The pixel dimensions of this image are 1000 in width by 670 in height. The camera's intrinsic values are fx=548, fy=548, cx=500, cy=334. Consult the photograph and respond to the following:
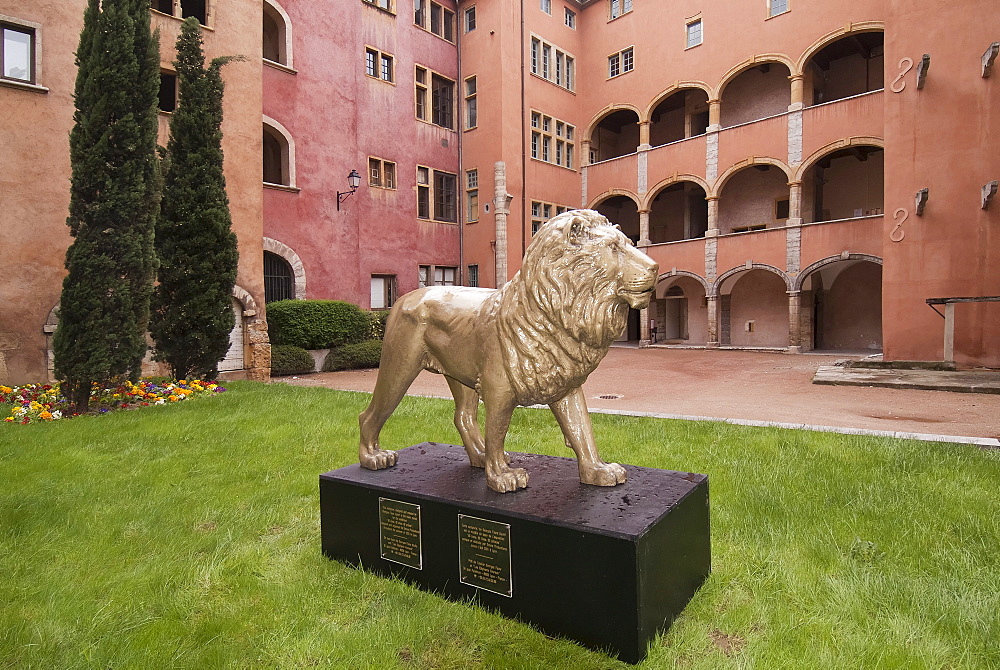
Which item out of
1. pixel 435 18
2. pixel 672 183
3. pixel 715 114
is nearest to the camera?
pixel 715 114

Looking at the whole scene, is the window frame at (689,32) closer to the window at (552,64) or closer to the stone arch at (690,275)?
the window at (552,64)

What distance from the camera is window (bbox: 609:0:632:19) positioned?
70.1ft

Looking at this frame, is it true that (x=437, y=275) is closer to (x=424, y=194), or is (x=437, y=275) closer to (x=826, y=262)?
(x=424, y=194)

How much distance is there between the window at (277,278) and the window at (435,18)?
397 inches

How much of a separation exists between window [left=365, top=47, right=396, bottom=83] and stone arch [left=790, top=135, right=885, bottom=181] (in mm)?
13552

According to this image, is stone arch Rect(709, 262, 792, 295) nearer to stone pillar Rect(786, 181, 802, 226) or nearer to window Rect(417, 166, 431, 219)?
stone pillar Rect(786, 181, 802, 226)

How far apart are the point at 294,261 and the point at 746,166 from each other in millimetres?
15133

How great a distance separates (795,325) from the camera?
1778 centimetres

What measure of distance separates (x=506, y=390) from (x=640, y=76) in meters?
22.0

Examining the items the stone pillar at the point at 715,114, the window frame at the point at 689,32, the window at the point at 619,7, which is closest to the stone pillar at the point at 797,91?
the stone pillar at the point at 715,114

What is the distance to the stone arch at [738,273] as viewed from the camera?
58.7 feet

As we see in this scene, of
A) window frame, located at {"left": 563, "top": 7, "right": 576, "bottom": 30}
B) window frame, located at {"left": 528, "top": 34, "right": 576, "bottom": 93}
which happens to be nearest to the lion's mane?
window frame, located at {"left": 528, "top": 34, "right": 576, "bottom": 93}

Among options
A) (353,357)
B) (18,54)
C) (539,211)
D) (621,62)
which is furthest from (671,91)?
(18,54)

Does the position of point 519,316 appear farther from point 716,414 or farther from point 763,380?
point 763,380
